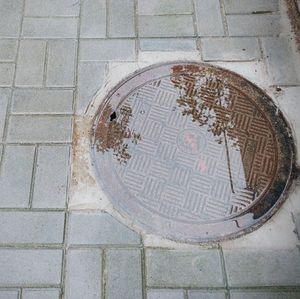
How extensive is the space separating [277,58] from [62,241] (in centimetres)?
203

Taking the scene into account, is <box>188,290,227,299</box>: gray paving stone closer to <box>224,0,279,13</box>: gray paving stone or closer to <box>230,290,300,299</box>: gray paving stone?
<box>230,290,300,299</box>: gray paving stone

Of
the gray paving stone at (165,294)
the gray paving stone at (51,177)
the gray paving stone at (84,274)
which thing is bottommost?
the gray paving stone at (165,294)

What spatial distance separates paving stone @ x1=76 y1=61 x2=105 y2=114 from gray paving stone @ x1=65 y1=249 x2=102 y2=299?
3.26 ft

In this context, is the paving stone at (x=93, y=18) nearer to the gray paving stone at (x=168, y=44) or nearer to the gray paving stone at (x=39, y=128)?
the gray paving stone at (x=168, y=44)

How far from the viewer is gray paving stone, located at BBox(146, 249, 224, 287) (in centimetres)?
229

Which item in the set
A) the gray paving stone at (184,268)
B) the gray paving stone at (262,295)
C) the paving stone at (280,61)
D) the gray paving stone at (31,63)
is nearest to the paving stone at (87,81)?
the gray paving stone at (31,63)

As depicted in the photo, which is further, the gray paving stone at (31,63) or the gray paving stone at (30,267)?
the gray paving stone at (31,63)

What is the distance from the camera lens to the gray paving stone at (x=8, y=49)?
9.95ft

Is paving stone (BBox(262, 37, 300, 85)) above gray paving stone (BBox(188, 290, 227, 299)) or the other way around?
above

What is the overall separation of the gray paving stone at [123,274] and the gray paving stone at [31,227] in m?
0.34

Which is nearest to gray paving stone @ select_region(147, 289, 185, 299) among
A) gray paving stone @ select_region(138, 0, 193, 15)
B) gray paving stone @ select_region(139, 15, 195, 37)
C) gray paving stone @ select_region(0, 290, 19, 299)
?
gray paving stone @ select_region(0, 290, 19, 299)

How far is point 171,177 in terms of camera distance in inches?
103

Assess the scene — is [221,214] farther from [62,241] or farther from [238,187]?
[62,241]

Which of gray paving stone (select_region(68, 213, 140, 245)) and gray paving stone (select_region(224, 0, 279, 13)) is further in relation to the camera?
gray paving stone (select_region(224, 0, 279, 13))
